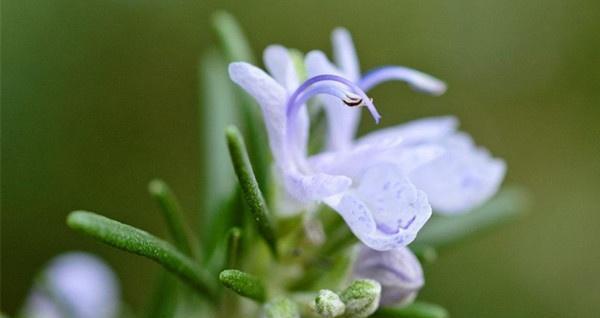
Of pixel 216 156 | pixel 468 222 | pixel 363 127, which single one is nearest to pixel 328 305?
pixel 216 156

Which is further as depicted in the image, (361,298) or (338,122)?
(338,122)

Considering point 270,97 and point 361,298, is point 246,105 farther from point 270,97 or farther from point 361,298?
point 361,298

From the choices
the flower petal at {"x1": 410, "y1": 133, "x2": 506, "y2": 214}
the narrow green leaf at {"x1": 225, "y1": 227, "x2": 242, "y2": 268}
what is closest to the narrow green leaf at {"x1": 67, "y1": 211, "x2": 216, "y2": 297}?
the narrow green leaf at {"x1": 225, "y1": 227, "x2": 242, "y2": 268}

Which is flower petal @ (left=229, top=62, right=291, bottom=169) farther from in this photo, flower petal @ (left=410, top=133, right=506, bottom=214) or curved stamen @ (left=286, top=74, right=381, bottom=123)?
flower petal @ (left=410, top=133, right=506, bottom=214)

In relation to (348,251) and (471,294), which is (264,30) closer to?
(471,294)

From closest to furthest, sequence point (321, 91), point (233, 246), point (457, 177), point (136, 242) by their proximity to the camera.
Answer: point (136, 242), point (321, 91), point (233, 246), point (457, 177)

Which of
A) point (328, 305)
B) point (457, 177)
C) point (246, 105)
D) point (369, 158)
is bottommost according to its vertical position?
point (328, 305)

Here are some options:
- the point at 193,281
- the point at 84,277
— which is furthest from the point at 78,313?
the point at 193,281
